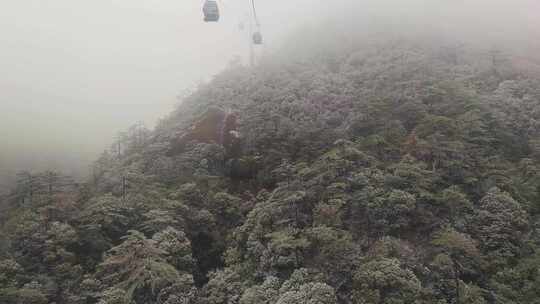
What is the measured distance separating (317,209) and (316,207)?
19cm

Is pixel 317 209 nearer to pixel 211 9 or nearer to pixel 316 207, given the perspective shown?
pixel 316 207

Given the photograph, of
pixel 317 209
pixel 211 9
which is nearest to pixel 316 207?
pixel 317 209

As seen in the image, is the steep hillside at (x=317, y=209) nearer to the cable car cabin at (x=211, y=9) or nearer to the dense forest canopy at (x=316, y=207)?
the dense forest canopy at (x=316, y=207)

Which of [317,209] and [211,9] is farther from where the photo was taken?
[317,209]

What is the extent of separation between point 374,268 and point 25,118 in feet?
248

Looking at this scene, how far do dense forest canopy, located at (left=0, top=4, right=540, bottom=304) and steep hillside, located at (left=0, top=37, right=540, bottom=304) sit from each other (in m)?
0.09

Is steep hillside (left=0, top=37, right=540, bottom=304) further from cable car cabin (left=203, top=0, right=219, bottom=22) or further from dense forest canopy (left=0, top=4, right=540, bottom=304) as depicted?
cable car cabin (left=203, top=0, right=219, bottom=22)

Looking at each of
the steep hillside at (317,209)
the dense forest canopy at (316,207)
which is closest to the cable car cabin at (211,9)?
the dense forest canopy at (316,207)

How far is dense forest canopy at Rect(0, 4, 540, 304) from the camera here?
1753 cm

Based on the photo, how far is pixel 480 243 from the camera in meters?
18.6

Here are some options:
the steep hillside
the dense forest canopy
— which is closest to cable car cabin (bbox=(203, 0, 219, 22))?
the dense forest canopy

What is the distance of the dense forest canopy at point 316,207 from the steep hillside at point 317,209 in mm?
90

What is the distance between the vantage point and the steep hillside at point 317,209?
690 inches

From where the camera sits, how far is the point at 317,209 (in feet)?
69.3
